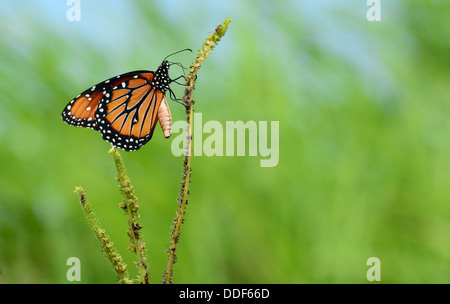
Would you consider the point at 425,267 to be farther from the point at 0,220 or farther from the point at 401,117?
the point at 0,220

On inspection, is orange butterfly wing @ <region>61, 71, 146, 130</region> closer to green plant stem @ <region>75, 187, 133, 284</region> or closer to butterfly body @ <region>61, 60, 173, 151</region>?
butterfly body @ <region>61, 60, 173, 151</region>

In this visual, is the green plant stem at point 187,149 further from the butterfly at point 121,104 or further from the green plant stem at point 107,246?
the butterfly at point 121,104

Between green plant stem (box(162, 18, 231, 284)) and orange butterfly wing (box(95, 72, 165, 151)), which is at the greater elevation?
orange butterfly wing (box(95, 72, 165, 151))

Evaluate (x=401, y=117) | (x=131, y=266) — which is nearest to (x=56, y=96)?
(x=131, y=266)

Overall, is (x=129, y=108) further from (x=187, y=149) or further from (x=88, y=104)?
(x=187, y=149)

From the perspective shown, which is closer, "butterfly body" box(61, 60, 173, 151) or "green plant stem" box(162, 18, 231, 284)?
"green plant stem" box(162, 18, 231, 284)

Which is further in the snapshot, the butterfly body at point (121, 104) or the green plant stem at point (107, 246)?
the butterfly body at point (121, 104)

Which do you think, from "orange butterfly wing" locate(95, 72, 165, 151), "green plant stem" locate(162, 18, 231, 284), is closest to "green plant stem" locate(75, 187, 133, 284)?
"green plant stem" locate(162, 18, 231, 284)

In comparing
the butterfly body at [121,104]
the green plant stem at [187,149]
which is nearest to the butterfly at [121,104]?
the butterfly body at [121,104]
